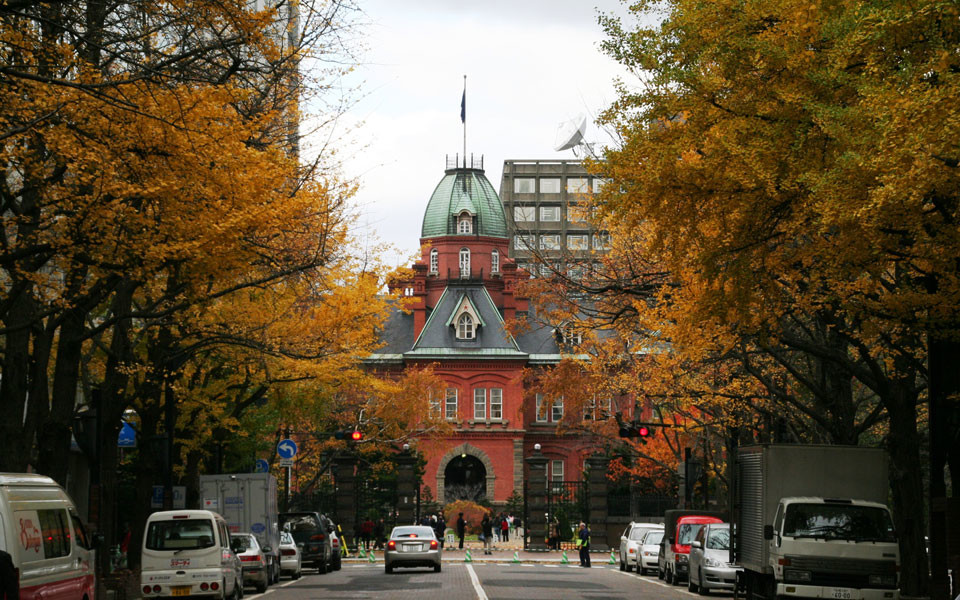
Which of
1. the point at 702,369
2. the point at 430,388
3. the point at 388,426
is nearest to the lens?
the point at 702,369

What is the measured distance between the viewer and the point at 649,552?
38844mm

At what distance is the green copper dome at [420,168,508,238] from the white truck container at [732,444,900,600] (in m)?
75.4

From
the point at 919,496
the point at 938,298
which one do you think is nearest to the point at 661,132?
the point at 938,298

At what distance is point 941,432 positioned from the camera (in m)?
19.1

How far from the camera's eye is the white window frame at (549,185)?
143 metres

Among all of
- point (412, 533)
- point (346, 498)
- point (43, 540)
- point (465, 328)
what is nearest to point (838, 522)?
point (43, 540)

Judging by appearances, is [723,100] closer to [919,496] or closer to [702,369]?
[919,496]

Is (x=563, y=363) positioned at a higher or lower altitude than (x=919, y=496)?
higher

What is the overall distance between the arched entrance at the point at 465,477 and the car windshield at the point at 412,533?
166 ft

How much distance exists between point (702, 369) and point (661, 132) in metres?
16.7

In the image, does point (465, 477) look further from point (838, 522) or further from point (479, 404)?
point (838, 522)

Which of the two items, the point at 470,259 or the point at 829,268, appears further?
the point at 470,259

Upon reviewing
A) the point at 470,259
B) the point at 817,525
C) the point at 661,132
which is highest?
the point at 470,259

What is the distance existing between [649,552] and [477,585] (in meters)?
9.94
